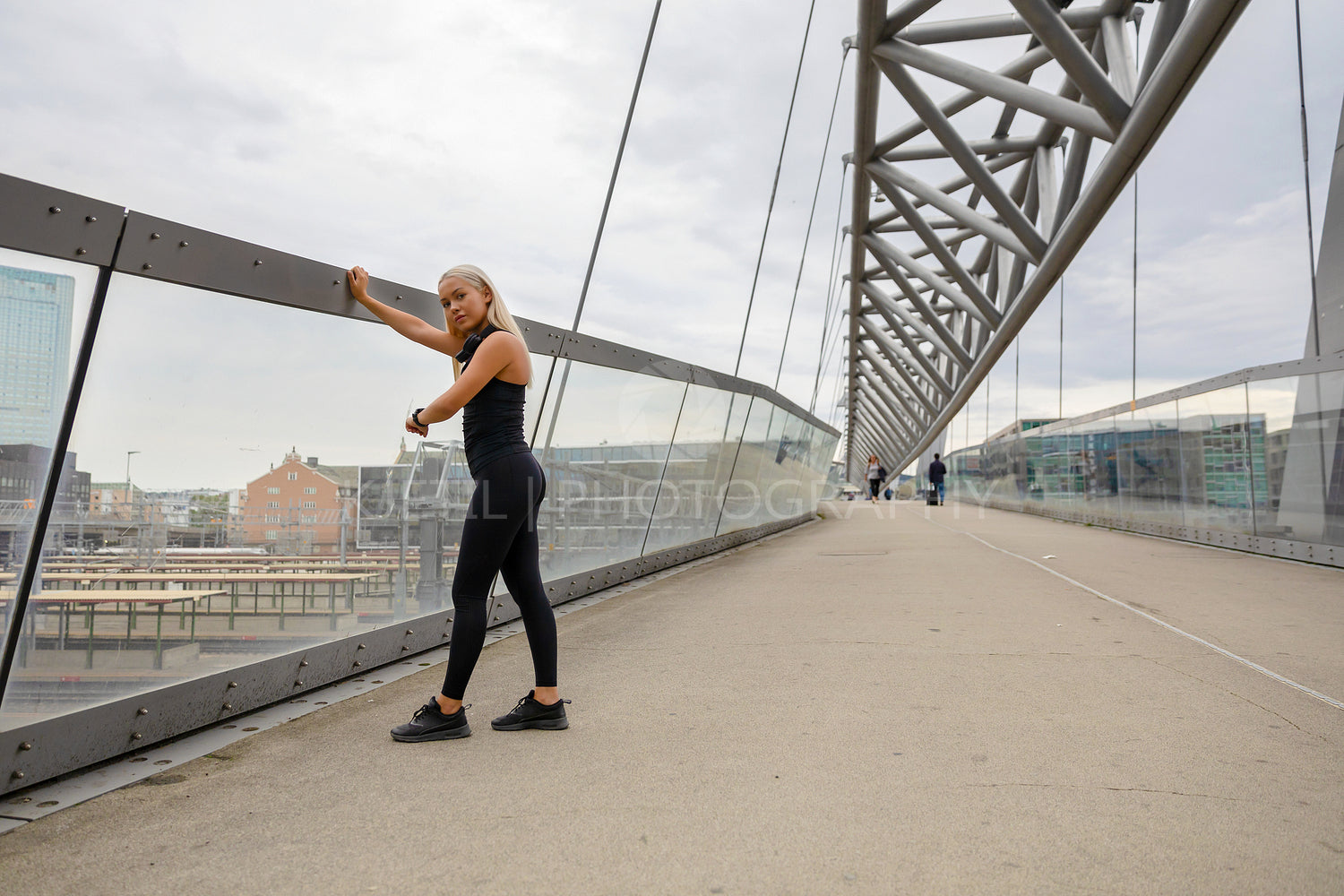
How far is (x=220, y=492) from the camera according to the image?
3.17 metres

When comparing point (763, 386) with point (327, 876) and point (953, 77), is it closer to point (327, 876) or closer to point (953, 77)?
point (953, 77)

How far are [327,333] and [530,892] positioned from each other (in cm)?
248

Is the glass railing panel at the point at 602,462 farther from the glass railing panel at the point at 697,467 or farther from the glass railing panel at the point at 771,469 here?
the glass railing panel at the point at 771,469

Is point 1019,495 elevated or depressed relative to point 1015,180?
depressed

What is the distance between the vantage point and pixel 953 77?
32.0 ft

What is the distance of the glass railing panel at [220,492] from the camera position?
2652 millimetres

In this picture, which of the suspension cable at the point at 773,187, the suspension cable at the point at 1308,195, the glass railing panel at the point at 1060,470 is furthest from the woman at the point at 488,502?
the glass railing panel at the point at 1060,470

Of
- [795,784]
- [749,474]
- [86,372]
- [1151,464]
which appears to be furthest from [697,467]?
[1151,464]

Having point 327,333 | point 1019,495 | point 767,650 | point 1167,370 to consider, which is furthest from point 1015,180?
point 327,333

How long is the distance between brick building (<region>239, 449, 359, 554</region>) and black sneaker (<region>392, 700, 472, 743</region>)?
96cm

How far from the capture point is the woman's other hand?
3.54 metres

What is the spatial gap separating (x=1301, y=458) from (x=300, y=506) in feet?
31.4

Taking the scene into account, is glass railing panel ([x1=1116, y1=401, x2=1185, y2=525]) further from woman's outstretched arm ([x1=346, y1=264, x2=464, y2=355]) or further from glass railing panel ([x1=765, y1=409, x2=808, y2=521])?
woman's outstretched arm ([x1=346, y1=264, x2=464, y2=355])

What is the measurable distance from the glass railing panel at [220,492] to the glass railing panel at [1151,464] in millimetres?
11354
